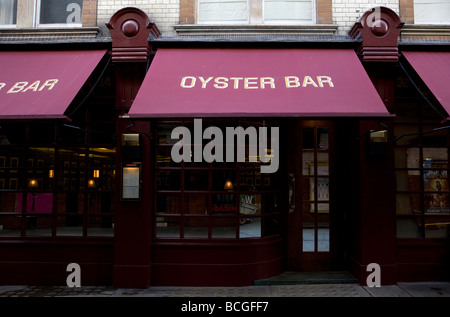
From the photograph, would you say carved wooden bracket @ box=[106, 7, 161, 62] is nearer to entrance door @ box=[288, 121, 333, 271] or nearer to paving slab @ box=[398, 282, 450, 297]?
entrance door @ box=[288, 121, 333, 271]

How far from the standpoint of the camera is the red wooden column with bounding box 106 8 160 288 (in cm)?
572

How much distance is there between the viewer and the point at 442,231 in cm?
612

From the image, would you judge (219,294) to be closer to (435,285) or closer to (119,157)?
(119,157)

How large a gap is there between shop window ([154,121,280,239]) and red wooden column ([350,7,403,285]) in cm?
180

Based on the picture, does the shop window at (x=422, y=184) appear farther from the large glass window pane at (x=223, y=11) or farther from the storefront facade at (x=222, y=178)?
the large glass window pane at (x=223, y=11)

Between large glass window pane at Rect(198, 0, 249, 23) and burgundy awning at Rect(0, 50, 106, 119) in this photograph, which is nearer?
burgundy awning at Rect(0, 50, 106, 119)

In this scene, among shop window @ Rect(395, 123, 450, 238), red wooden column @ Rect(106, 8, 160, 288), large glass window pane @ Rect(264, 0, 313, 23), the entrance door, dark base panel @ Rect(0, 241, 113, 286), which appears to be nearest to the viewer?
red wooden column @ Rect(106, 8, 160, 288)

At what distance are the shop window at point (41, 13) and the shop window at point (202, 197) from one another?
9.58 ft

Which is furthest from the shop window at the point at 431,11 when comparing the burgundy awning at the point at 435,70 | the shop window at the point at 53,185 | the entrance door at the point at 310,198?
the shop window at the point at 53,185

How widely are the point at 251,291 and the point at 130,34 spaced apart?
4.77 metres

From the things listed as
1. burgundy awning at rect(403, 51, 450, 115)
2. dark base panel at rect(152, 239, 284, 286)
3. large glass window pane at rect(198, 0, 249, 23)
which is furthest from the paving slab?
large glass window pane at rect(198, 0, 249, 23)

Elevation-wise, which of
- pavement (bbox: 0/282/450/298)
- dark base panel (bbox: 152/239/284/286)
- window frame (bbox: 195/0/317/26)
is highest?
window frame (bbox: 195/0/317/26)

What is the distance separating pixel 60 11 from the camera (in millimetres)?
6711

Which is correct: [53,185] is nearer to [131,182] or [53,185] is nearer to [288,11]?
[131,182]
